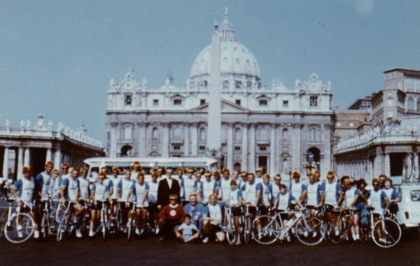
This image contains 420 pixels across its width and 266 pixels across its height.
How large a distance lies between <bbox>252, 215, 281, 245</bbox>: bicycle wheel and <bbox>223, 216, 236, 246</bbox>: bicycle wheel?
0.52 meters

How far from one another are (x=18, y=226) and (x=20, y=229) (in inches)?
3.7

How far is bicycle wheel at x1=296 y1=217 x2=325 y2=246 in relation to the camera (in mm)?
12907

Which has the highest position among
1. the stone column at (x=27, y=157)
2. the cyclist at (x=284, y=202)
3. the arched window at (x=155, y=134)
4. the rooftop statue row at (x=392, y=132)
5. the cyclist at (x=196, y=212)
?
the arched window at (x=155, y=134)

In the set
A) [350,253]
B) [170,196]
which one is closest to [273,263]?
[350,253]

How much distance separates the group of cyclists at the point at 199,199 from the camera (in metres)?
13.1

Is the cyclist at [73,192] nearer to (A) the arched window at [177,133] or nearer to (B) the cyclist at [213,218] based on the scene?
(B) the cyclist at [213,218]

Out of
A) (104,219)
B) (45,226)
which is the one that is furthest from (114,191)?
(45,226)

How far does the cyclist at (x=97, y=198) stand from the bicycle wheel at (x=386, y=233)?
6.89 m

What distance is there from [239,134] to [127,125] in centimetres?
1674

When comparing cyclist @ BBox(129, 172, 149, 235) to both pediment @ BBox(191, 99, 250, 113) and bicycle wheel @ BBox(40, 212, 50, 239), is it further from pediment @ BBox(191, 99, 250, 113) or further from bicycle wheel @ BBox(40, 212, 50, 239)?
pediment @ BBox(191, 99, 250, 113)

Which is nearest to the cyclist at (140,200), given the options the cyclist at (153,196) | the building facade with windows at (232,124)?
the cyclist at (153,196)

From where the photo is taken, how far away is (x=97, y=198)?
1375 cm

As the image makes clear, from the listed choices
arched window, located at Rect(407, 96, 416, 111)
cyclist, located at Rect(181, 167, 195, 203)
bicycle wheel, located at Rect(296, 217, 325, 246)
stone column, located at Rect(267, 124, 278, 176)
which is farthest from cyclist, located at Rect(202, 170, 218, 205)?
stone column, located at Rect(267, 124, 278, 176)

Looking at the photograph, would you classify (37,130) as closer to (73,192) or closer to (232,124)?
(232,124)
